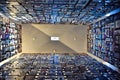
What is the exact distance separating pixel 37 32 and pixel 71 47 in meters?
2.46

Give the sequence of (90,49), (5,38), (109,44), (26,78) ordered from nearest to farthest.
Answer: (26,78)
(109,44)
(5,38)
(90,49)

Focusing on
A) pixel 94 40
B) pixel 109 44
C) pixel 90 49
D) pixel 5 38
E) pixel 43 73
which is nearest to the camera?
pixel 43 73

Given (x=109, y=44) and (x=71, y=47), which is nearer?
(x=109, y=44)

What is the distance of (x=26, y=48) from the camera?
15008 millimetres

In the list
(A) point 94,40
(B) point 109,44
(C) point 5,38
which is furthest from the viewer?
(A) point 94,40

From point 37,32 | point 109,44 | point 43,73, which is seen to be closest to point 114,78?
point 43,73

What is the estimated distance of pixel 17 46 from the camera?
1391cm

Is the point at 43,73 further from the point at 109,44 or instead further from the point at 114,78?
the point at 109,44

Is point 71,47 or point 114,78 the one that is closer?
point 114,78

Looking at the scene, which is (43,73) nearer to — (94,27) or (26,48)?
(94,27)

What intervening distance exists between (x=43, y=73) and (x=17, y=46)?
22.6 feet

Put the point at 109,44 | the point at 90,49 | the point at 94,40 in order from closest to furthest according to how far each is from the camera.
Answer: the point at 109,44
the point at 94,40
the point at 90,49

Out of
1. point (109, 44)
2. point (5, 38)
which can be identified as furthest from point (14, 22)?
point (109, 44)

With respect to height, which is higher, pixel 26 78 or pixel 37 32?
pixel 37 32
